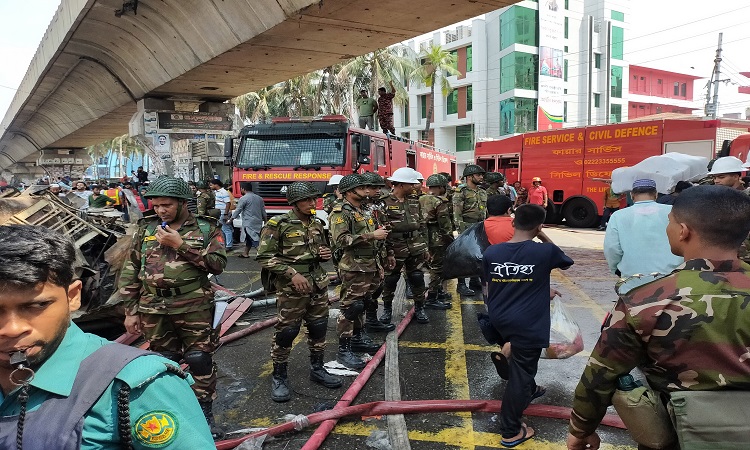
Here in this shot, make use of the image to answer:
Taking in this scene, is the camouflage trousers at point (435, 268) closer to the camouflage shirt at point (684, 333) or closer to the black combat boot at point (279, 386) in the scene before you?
the black combat boot at point (279, 386)

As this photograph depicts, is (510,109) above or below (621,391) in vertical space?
above

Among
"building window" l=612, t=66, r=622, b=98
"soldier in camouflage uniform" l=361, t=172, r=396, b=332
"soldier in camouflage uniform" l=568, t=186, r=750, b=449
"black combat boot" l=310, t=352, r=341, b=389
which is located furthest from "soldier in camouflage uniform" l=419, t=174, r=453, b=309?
"building window" l=612, t=66, r=622, b=98

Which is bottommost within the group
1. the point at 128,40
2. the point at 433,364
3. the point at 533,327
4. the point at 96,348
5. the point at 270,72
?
the point at 433,364

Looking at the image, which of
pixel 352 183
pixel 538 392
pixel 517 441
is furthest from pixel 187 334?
pixel 538 392

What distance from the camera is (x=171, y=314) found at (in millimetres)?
3094

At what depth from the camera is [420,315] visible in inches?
223

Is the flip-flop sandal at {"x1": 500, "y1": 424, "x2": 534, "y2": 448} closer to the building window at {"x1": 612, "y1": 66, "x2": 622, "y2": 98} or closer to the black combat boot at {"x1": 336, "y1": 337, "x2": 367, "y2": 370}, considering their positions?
the black combat boot at {"x1": 336, "y1": 337, "x2": 367, "y2": 370}

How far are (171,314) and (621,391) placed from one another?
8.61 feet

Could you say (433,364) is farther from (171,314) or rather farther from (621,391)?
(621,391)

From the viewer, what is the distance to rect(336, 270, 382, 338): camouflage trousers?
445cm

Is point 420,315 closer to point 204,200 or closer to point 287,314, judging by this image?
point 287,314

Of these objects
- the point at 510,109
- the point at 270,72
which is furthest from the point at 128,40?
the point at 510,109

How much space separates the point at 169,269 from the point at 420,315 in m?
3.29

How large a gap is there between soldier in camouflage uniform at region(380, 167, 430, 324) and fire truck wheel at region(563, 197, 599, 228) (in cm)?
1030
